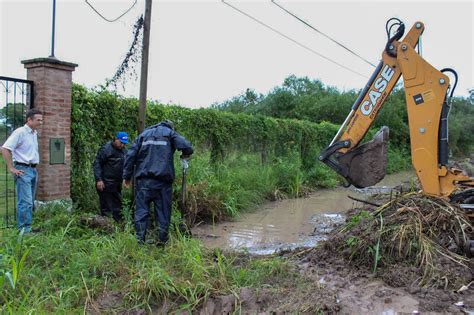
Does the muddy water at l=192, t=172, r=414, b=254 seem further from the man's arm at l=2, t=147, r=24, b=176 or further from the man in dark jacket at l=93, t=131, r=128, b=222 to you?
the man's arm at l=2, t=147, r=24, b=176

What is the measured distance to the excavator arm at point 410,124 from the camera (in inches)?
Result: 234

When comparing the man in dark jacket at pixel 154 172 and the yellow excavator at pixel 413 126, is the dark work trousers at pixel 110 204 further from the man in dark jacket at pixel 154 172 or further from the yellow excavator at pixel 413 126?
the yellow excavator at pixel 413 126

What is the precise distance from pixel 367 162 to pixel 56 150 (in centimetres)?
479

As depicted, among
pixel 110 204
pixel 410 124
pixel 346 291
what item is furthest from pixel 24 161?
pixel 410 124

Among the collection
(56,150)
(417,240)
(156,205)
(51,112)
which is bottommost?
(417,240)

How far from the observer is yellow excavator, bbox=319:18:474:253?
594cm

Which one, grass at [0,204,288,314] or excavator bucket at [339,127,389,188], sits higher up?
excavator bucket at [339,127,389,188]

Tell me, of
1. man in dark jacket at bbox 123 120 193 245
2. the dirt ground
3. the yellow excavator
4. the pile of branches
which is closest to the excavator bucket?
the yellow excavator

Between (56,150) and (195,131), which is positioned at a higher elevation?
(195,131)

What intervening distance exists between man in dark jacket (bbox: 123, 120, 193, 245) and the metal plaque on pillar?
1850 mm

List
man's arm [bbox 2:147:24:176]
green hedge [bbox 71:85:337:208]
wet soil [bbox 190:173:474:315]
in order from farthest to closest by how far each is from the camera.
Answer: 1. green hedge [bbox 71:85:337:208]
2. man's arm [bbox 2:147:24:176]
3. wet soil [bbox 190:173:474:315]

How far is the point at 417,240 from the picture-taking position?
17.3 ft

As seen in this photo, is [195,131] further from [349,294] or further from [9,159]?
[349,294]

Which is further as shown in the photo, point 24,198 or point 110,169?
point 110,169
